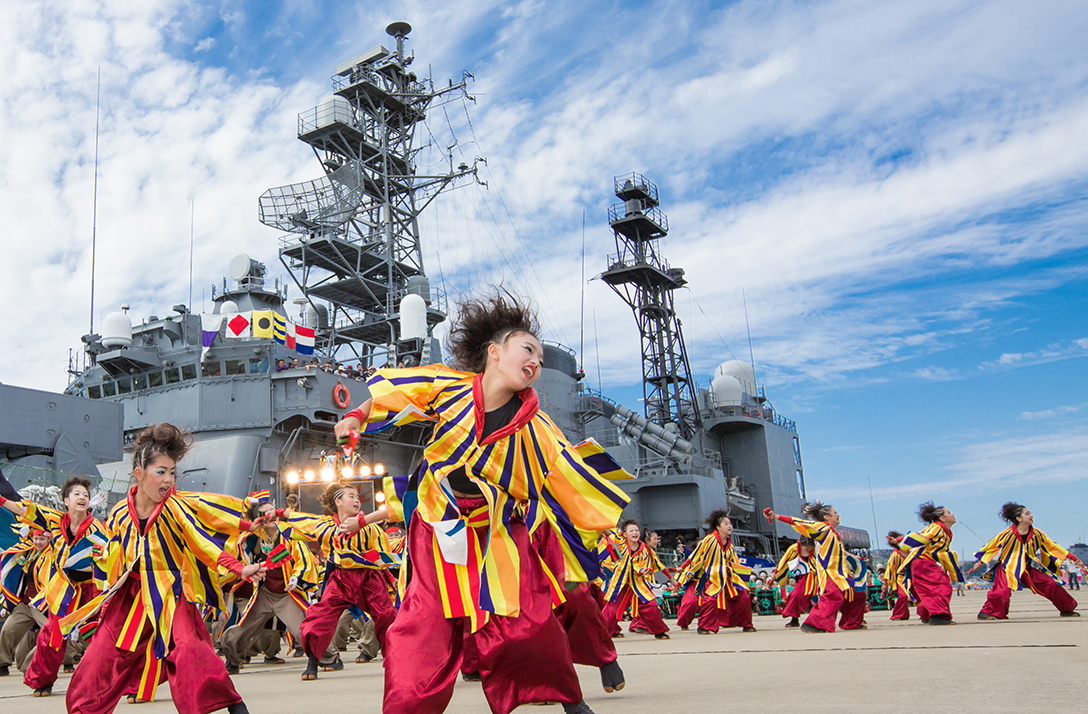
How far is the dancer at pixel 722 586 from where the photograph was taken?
39.4 ft

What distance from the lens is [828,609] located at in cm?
979

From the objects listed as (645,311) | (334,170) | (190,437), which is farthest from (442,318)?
(190,437)

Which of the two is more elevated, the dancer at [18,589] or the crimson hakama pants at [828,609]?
the dancer at [18,589]

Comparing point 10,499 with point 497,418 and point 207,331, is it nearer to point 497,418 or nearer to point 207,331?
point 497,418

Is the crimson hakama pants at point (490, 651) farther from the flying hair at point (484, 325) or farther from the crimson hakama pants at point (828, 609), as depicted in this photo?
the crimson hakama pants at point (828, 609)

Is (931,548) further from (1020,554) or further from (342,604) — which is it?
(342,604)

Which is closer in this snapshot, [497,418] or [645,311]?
[497,418]

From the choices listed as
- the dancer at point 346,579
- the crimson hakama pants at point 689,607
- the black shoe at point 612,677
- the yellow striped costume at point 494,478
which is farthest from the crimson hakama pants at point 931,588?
the yellow striped costume at point 494,478

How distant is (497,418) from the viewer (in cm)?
384

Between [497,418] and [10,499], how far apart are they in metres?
5.83

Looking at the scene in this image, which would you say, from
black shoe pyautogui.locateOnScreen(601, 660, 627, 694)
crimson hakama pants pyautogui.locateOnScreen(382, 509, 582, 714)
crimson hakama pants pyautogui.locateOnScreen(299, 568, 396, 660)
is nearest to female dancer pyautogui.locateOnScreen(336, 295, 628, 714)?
crimson hakama pants pyautogui.locateOnScreen(382, 509, 582, 714)

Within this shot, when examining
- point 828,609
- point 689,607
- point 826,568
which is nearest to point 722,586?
point 689,607

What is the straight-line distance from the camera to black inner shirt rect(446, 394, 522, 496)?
146 inches

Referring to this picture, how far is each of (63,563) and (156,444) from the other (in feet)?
8.27
